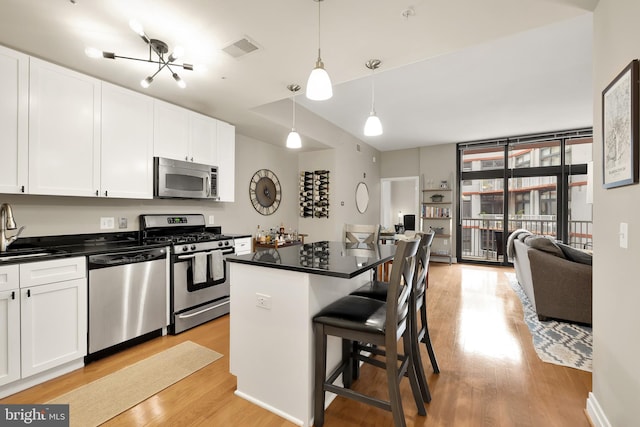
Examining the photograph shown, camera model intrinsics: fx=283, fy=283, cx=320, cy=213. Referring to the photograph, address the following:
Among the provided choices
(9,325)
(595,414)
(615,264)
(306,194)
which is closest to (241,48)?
(9,325)

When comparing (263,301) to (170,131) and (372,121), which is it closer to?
(372,121)

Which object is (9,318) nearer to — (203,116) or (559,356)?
(203,116)

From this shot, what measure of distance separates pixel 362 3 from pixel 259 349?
225 centimetres

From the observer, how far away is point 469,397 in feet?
6.20

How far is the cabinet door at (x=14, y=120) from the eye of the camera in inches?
80.7

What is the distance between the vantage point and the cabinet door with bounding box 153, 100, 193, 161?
9.90 feet

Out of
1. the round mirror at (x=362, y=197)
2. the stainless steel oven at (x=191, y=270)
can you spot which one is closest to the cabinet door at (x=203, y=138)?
the stainless steel oven at (x=191, y=270)

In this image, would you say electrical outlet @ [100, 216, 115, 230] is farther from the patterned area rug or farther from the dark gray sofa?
the dark gray sofa

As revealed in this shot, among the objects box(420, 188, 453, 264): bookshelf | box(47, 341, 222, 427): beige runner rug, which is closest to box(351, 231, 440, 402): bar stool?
box(47, 341, 222, 427): beige runner rug

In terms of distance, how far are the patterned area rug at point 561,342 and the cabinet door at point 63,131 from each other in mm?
4269

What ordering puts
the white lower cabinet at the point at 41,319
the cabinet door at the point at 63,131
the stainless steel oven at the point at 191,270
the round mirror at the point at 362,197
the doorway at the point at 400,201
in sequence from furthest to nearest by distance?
the doorway at the point at 400,201 < the round mirror at the point at 362,197 < the stainless steel oven at the point at 191,270 < the cabinet door at the point at 63,131 < the white lower cabinet at the point at 41,319

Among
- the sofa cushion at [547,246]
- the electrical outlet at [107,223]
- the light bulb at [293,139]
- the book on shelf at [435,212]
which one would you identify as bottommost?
the sofa cushion at [547,246]

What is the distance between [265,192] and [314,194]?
1017 millimetres

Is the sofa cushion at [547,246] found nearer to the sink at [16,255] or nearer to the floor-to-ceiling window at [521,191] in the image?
the floor-to-ceiling window at [521,191]
